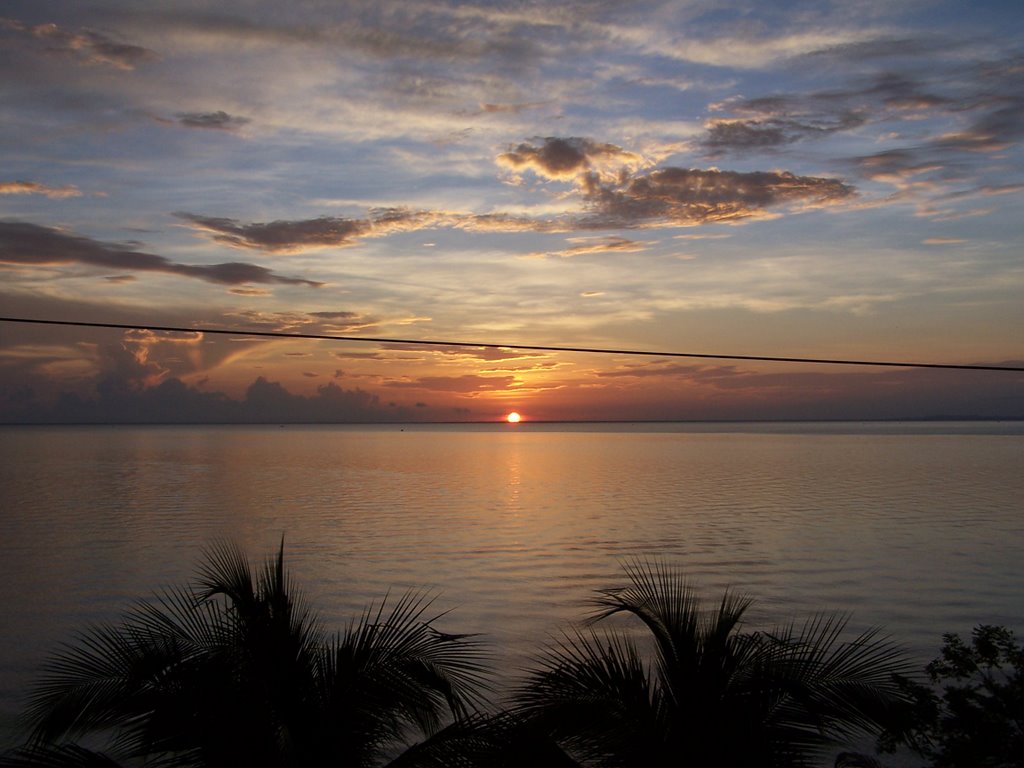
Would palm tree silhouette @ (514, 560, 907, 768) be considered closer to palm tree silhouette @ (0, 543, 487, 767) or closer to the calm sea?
palm tree silhouette @ (0, 543, 487, 767)

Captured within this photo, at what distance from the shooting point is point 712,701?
6.39 meters

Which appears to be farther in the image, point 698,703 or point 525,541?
point 525,541

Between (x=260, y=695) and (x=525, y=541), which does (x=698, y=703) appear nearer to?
(x=260, y=695)

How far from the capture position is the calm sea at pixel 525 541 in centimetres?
2438

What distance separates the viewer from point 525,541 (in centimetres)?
3666

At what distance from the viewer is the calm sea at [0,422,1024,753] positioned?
24.4m

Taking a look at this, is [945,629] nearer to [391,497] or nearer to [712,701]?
[712,701]

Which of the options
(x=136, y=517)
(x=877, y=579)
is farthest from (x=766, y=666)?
(x=136, y=517)

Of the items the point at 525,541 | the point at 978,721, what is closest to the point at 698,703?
the point at 978,721

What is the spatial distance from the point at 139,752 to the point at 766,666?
15.7ft

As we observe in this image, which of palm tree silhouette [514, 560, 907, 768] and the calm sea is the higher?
palm tree silhouette [514, 560, 907, 768]

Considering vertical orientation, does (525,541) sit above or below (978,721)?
below

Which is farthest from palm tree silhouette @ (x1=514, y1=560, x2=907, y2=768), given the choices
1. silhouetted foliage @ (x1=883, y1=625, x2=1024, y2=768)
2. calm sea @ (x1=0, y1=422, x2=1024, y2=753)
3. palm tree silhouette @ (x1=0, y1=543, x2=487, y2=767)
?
calm sea @ (x1=0, y1=422, x2=1024, y2=753)

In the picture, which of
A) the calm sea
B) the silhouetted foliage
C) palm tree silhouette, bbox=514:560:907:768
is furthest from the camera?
the calm sea
